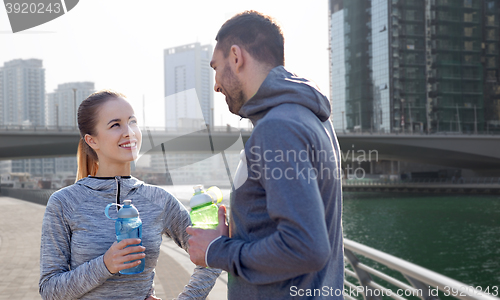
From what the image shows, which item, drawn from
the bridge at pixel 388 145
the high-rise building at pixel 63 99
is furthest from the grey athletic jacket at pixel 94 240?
the high-rise building at pixel 63 99

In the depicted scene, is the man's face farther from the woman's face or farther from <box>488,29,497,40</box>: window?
<box>488,29,497,40</box>: window

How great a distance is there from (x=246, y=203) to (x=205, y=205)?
1.05 ft

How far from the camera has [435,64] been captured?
220 ft

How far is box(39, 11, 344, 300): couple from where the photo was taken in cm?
127

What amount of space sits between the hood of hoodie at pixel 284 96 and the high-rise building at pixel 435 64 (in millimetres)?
66026

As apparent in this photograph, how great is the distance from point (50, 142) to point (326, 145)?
34470 mm

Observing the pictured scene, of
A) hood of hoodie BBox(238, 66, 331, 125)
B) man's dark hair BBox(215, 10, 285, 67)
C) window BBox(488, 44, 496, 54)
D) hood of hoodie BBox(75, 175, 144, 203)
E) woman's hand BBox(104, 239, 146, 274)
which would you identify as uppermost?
window BBox(488, 44, 496, 54)

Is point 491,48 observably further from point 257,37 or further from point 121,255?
point 121,255

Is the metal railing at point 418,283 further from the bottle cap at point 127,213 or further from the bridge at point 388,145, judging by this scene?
the bridge at point 388,145

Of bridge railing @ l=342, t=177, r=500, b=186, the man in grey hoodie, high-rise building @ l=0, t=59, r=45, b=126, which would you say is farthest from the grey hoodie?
high-rise building @ l=0, t=59, r=45, b=126

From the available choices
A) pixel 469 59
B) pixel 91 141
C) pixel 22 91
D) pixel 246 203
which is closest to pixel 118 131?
pixel 91 141

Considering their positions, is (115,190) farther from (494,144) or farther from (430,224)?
(494,144)

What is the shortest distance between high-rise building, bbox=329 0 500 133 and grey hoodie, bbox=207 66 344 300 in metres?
66.1

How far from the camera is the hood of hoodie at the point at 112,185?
2010 millimetres
